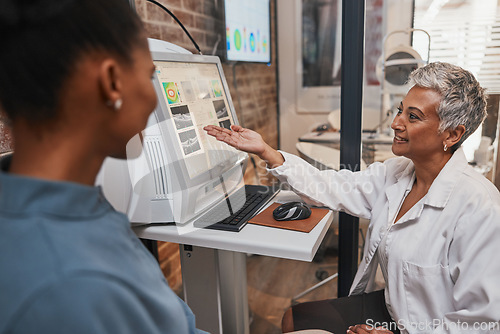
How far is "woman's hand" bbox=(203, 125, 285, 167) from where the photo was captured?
1.21m

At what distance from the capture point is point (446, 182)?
1.07 metres

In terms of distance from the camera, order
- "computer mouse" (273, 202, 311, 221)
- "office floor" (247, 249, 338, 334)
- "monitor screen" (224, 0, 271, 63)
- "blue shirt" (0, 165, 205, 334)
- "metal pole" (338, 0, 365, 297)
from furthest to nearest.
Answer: "office floor" (247, 249, 338, 334) < "monitor screen" (224, 0, 271, 63) < "metal pole" (338, 0, 365, 297) < "computer mouse" (273, 202, 311, 221) < "blue shirt" (0, 165, 205, 334)

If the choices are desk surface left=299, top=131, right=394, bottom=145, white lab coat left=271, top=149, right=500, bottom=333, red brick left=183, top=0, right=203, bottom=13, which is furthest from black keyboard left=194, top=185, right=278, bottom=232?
red brick left=183, top=0, right=203, bottom=13

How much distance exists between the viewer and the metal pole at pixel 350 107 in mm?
1350

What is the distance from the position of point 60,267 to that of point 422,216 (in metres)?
0.98

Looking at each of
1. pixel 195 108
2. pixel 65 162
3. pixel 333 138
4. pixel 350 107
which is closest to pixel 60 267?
pixel 65 162

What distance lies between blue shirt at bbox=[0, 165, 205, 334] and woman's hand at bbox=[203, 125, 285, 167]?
2.34 ft

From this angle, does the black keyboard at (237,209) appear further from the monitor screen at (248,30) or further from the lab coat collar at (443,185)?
the monitor screen at (248,30)

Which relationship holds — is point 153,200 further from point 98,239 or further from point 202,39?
point 202,39

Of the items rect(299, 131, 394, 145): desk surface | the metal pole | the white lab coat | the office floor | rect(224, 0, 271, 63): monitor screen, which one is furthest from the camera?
the office floor

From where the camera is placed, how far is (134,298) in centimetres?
50

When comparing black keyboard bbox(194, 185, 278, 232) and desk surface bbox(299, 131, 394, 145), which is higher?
desk surface bbox(299, 131, 394, 145)

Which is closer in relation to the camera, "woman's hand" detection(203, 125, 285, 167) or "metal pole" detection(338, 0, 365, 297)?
"woman's hand" detection(203, 125, 285, 167)

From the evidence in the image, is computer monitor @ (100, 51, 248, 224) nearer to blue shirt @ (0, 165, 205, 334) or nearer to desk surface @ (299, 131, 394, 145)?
blue shirt @ (0, 165, 205, 334)
